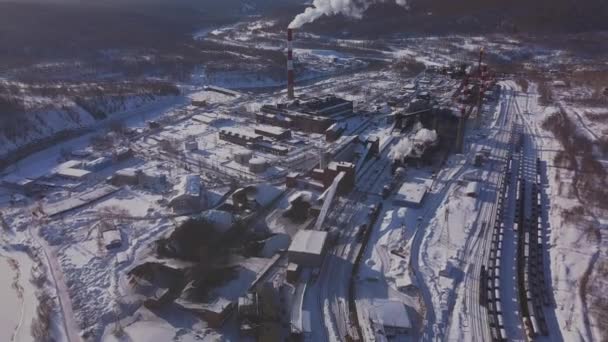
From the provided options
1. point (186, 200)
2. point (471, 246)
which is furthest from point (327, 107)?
point (471, 246)

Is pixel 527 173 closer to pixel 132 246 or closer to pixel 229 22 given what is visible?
pixel 132 246

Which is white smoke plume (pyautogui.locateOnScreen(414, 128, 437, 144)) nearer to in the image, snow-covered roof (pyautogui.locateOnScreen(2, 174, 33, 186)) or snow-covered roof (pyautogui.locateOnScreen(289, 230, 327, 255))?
snow-covered roof (pyautogui.locateOnScreen(289, 230, 327, 255))

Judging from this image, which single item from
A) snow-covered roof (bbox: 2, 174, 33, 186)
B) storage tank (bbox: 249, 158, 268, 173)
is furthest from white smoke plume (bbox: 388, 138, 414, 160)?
snow-covered roof (bbox: 2, 174, 33, 186)

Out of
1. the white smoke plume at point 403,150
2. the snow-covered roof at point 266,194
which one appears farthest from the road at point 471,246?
the snow-covered roof at point 266,194

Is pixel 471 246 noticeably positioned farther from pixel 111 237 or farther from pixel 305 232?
pixel 111 237

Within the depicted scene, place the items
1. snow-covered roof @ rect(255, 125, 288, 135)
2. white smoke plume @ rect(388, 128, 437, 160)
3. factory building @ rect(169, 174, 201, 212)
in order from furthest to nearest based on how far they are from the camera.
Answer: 1. snow-covered roof @ rect(255, 125, 288, 135)
2. white smoke plume @ rect(388, 128, 437, 160)
3. factory building @ rect(169, 174, 201, 212)
